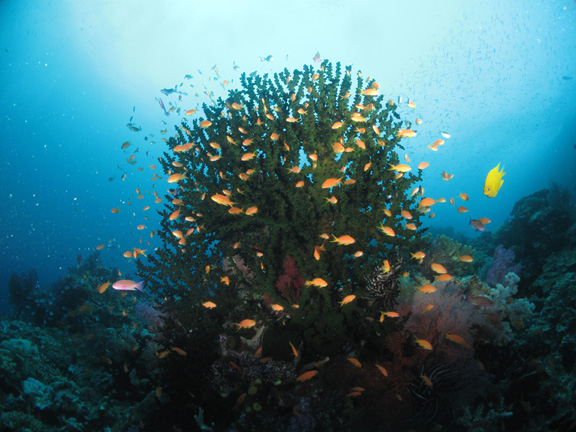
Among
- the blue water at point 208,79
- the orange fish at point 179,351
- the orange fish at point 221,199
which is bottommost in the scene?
the orange fish at point 179,351

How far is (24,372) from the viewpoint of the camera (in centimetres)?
682

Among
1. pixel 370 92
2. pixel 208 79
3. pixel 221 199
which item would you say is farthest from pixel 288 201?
pixel 208 79

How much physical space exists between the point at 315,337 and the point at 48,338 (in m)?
12.4

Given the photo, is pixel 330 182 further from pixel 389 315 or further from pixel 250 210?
pixel 389 315

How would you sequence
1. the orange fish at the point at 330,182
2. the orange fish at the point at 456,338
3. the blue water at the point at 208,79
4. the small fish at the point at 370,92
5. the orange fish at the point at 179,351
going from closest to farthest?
1. the orange fish at the point at 456,338
2. the orange fish at the point at 330,182
3. the orange fish at the point at 179,351
4. the small fish at the point at 370,92
5. the blue water at the point at 208,79

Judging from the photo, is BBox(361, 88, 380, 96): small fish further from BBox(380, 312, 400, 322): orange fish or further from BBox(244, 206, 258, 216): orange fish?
BBox(380, 312, 400, 322): orange fish

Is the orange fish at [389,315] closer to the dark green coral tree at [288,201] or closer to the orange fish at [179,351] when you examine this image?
the dark green coral tree at [288,201]

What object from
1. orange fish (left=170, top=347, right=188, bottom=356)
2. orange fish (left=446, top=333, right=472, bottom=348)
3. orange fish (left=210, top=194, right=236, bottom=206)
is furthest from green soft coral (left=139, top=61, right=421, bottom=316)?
orange fish (left=446, top=333, right=472, bottom=348)

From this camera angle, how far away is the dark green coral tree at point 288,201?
14.1 ft

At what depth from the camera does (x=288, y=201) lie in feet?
15.8

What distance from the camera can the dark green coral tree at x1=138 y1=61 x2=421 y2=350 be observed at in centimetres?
431

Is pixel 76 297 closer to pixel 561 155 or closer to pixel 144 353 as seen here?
pixel 144 353

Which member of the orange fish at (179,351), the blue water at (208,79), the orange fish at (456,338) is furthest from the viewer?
the blue water at (208,79)

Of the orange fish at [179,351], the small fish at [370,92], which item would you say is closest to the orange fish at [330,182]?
the small fish at [370,92]
